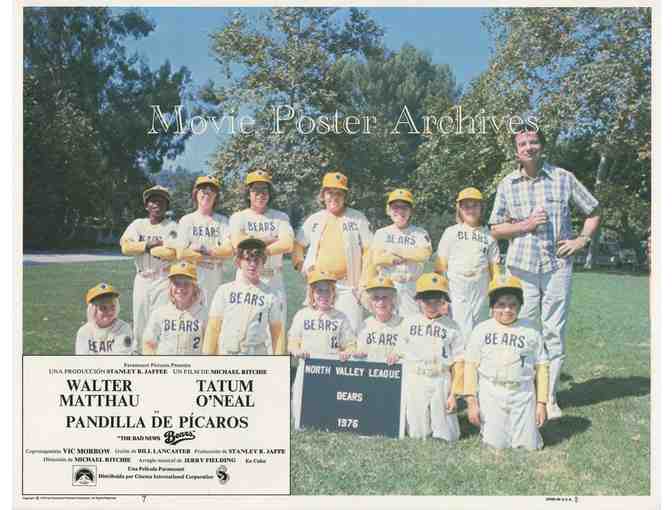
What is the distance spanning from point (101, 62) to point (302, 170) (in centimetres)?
181

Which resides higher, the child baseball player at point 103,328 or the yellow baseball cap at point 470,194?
the yellow baseball cap at point 470,194

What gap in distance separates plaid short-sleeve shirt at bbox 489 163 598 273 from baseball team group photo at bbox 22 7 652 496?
0.05 feet

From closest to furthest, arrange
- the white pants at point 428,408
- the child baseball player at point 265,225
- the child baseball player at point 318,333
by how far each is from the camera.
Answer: the white pants at point 428,408, the child baseball player at point 318,333, the child baseball player at point 265,225

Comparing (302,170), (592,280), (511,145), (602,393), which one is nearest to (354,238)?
(302,170)

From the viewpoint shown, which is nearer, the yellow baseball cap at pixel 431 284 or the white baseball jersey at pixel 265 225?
the yellow baseball cap at pixel 431 284

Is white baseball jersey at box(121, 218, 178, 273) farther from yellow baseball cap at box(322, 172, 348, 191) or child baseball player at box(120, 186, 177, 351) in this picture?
yellow baseball cap at box(322, 172, 348, 191)

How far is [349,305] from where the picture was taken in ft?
19.1

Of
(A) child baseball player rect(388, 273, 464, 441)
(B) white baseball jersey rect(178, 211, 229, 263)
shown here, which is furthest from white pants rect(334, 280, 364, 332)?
(B) white baseball jersey rect(178, 211, 229, 263)

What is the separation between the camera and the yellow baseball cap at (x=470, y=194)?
5.92 m

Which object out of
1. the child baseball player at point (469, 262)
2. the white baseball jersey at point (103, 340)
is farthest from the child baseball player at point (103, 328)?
the child baseball player at point (469, 262)

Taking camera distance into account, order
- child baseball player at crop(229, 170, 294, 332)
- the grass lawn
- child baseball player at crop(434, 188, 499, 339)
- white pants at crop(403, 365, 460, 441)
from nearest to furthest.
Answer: the grass lawn, white pants at crop(403, 365, 460, 441), child baseball player at crop(434, 188, 499, 339), child baseball player at crop(229, 170, 294, 332)

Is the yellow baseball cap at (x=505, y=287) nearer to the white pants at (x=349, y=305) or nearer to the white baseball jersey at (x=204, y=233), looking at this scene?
the white pants at (x=349, y=305)

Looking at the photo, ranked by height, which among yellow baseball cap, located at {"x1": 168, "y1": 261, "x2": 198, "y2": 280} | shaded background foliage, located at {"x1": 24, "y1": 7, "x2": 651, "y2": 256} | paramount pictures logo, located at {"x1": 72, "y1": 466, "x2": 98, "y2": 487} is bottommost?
paramount pictures logo, located at {"x1": 72, "y1": 466, "x2": 98, "y2": 487}

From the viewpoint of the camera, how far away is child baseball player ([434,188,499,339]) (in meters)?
5.80
